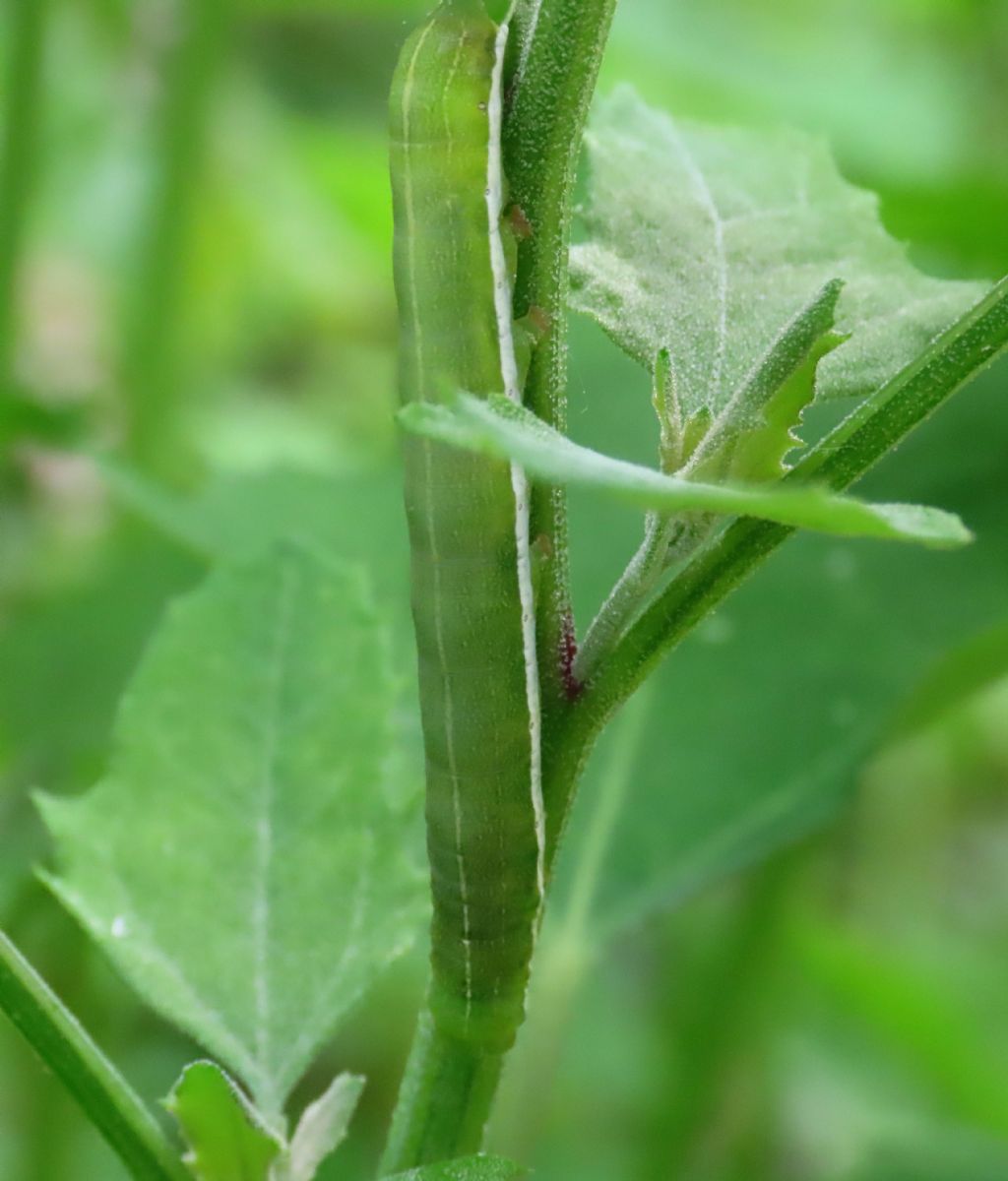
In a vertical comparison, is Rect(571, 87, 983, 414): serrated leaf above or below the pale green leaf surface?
above

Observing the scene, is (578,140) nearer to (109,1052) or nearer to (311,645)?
(311,645)

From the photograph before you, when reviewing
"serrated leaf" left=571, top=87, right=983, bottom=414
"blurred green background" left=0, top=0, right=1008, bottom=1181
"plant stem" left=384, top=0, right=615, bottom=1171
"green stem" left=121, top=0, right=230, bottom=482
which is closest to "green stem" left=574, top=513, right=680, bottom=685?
"plant stem" left=384, top=0, right=615, bottom=1171

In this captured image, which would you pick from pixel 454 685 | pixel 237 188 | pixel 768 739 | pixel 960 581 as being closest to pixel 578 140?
pixel 454 685

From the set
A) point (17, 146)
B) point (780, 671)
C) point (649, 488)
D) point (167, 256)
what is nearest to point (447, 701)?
point (649, 488)

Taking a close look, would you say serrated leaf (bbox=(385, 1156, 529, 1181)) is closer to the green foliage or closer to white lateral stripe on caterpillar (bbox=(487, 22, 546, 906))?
the green foliage

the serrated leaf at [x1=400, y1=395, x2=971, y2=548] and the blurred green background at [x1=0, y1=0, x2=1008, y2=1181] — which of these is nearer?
the serrated leaf at [x1=400, y1=395, x2=971, y2=548]

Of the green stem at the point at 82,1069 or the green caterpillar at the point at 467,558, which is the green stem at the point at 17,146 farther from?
the green stem at the point at 82,1069

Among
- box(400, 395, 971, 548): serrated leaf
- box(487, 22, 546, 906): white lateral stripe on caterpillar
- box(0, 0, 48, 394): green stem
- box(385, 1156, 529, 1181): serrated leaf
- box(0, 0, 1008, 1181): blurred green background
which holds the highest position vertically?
box(400, 395, 971, 548): serrated leaf
